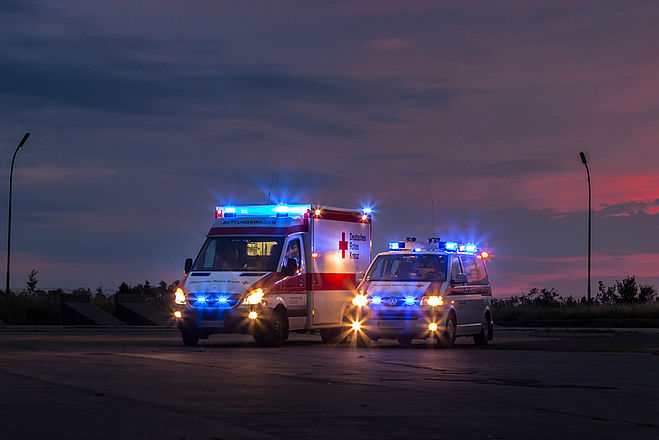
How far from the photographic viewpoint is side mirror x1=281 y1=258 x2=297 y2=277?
26.2 meters

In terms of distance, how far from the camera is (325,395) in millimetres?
13672

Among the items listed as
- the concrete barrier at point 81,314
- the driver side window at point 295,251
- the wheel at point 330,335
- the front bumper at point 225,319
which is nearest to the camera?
the front bumper at point 225,319

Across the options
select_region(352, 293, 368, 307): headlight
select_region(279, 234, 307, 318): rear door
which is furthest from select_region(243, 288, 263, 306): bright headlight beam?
select_region(352, 293, 368, 307): headlight

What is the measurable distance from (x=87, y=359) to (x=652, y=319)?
29.7m

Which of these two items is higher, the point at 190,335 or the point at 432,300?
the point at 432,300

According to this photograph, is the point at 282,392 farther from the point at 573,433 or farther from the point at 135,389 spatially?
the point at 573,433

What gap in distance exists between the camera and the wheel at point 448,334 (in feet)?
83.1

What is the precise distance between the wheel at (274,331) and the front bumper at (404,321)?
1.96 metres

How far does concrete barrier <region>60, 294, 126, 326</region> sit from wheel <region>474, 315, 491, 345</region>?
18.8m

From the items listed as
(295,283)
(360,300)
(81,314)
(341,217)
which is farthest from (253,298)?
(81,314)

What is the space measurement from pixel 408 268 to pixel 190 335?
509cm

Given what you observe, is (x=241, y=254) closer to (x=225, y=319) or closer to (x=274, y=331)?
(x=225, y=319)

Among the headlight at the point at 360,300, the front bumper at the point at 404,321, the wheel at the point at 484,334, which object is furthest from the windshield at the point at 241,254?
the wheel at the point at 484,334

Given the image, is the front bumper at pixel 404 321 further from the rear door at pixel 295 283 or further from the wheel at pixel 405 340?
the rear door at pixel 295 283
